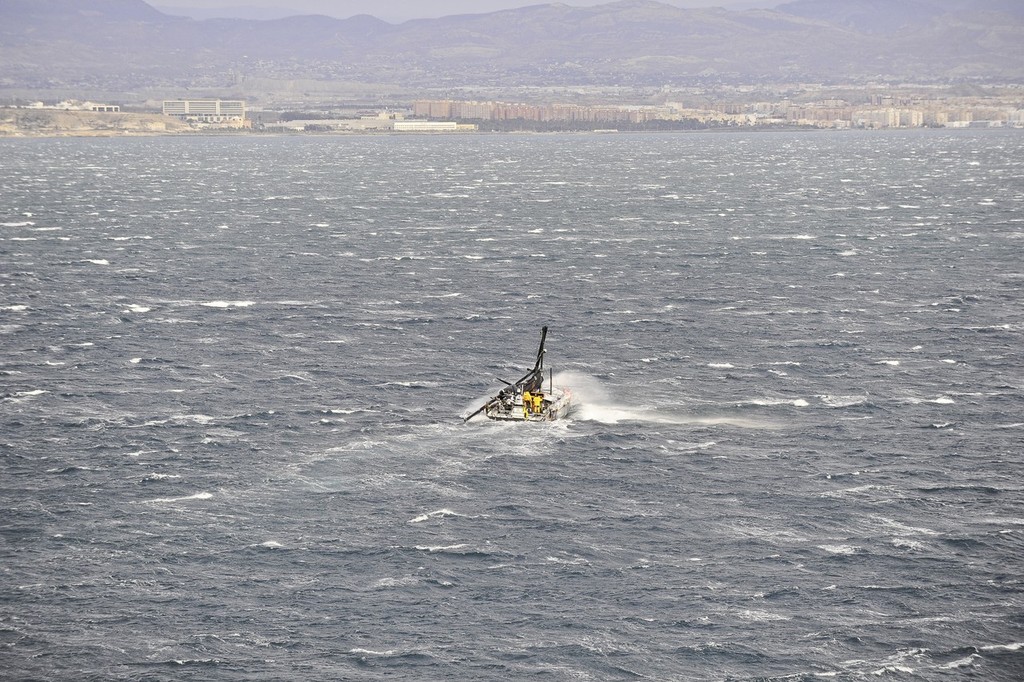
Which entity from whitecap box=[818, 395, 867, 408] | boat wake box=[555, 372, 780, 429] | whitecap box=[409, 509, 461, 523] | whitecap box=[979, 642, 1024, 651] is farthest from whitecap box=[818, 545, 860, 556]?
whitecap box=[818, 395, 867, 408]

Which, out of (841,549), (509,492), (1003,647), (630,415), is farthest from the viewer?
(630,415)

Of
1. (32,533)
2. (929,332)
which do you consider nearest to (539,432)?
(32,533)

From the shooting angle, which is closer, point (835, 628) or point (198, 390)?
point (835, 628)

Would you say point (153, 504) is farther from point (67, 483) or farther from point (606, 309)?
point (606, 309)

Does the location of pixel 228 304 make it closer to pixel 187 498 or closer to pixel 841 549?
pixel 187 498

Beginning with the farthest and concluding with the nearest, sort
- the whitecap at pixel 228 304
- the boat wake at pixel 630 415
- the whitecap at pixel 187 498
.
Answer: the whitecap at pixel 228 304 < the boat wake at pixel 630 415 < the whitecap at pixel 187 498

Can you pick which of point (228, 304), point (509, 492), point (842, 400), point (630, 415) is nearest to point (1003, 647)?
point (509, 492)

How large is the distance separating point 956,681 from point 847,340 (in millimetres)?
71455

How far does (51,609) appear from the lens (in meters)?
74.6

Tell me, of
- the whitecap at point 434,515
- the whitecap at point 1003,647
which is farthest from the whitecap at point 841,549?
the whitecap at point 434,515

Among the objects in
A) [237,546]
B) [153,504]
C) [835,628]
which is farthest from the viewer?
[153,504]

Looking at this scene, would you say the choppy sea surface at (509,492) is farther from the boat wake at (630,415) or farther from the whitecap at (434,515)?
Answer: the boat wake at (630,415)

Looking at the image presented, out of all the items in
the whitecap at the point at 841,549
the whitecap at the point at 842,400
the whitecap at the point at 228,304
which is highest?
the whitecap at the point at 228,304

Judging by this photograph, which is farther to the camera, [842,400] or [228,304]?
[228,304]
